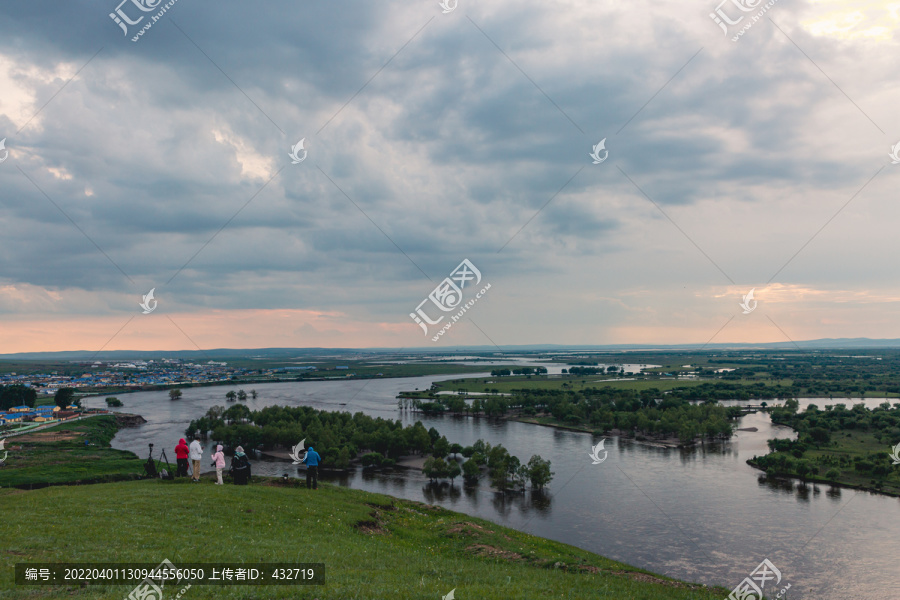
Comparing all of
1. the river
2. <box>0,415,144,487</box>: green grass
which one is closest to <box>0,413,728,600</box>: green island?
the river

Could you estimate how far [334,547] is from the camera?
16.7m

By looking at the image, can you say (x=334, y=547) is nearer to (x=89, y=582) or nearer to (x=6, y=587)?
(x=89, y=582)

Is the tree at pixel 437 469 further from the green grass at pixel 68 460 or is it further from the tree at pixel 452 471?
the green grass at pixel 68 460

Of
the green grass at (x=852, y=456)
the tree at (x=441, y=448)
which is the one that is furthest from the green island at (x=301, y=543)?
the green grass at (x=852, y=456)

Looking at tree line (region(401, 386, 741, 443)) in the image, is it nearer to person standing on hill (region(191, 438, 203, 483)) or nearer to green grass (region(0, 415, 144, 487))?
green grass (region(0, 415, 144, 487))

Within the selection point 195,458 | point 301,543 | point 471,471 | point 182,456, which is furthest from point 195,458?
point 471,471

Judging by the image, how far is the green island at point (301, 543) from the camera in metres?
12.8

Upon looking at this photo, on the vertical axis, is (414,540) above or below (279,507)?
below

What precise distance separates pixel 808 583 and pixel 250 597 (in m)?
35.7

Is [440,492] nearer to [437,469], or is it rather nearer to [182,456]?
[437,469]

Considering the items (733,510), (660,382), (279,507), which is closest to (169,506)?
(279,507)

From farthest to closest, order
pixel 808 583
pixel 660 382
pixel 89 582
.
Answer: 1. pixel 660 382
2. pixel 808 583
3. pixel 89 582

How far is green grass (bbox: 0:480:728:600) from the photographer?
12578 mm

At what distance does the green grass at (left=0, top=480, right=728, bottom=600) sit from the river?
1623 centimetres
